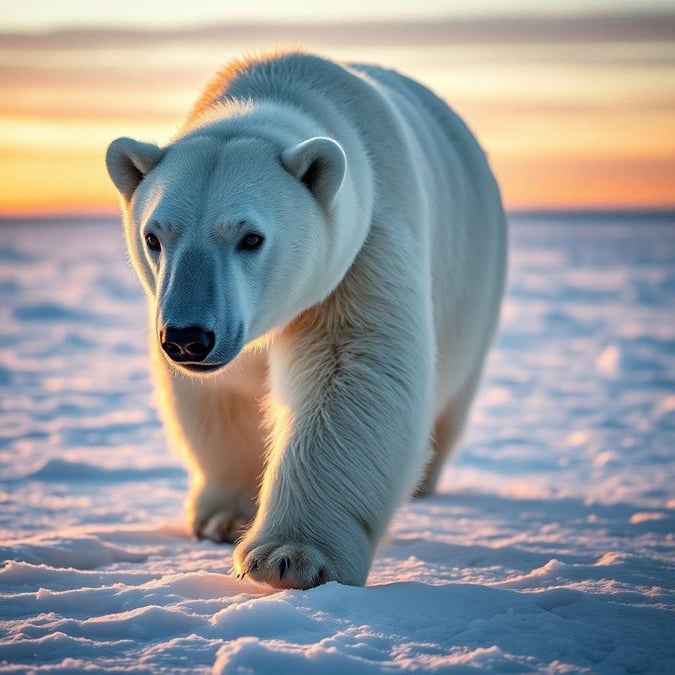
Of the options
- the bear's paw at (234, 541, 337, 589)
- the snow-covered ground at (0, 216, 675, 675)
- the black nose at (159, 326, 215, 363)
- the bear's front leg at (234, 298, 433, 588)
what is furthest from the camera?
the bear's front leg at (234, 298, 433, 588)

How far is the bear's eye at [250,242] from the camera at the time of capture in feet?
9.90

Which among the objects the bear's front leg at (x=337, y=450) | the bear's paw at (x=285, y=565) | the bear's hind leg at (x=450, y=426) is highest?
the bear's hind leg at (x=450, y=426)

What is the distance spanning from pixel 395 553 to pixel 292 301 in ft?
3.60

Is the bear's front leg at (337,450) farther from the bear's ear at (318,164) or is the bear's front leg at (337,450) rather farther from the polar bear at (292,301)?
the bear's ear at (318,164)

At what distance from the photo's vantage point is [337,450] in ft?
10.5

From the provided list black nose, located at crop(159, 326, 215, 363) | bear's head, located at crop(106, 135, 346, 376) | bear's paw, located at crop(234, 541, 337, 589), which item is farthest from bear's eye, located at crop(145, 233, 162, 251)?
bear's paw, located at crop(234, 541, 337, 589)

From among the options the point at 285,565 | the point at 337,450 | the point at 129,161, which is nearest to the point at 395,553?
the point at 337,450

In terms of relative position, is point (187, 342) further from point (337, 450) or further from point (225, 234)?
point (337, 450)

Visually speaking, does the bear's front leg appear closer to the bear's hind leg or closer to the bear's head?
the bear's head

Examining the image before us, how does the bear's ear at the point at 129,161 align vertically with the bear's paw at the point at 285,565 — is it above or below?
above

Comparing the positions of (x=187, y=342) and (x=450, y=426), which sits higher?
(x=450, y=426)

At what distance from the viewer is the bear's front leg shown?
305cm

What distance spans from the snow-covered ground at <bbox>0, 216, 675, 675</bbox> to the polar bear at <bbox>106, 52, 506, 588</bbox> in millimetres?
278

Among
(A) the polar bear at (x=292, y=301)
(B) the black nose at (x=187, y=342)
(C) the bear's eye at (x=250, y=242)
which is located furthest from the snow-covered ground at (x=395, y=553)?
(C) the bear's eye at (x=250, y=242)
